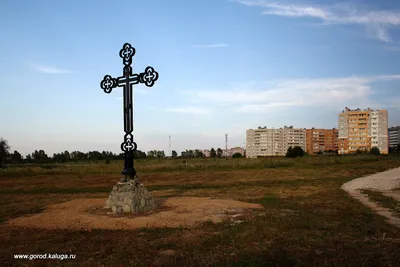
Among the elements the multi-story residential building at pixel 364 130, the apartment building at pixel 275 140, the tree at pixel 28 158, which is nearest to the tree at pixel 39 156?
the tree at pixel 28 158

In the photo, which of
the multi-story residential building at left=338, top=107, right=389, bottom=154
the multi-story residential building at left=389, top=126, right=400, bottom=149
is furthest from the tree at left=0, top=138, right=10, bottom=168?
the multi-story residential building at left=389, top=126, right=400, bottom=149

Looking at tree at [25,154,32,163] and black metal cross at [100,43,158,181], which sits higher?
black metal cross at [100,43,158,181]

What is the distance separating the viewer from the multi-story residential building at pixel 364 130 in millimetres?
99438

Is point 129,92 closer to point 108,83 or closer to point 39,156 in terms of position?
point 108,83

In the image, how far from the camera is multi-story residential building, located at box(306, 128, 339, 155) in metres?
130

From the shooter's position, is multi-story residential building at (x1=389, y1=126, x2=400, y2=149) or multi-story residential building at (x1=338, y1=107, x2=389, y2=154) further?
multi-story residential building at (x1=389, y1=126, x2=400, y2=149)

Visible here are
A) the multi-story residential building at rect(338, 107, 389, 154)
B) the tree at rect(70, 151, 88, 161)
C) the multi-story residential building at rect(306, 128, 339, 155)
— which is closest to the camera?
the multi-story residential building at rect(338, 107, 389, 154)

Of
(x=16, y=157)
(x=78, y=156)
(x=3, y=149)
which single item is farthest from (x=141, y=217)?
(x=78, y=156)

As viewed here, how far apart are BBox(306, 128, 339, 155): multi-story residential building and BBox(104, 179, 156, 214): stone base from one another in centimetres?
12868

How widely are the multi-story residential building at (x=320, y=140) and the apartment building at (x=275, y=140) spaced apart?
209 centimetres

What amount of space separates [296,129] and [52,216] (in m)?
130

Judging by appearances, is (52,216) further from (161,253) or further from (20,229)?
(161,253)

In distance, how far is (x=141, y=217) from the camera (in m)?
8.95

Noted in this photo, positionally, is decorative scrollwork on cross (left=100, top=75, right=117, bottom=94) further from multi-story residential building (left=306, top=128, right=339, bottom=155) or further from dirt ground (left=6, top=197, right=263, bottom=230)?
multi-story residential building (left=306, top=128, right=339, bottom=155)
